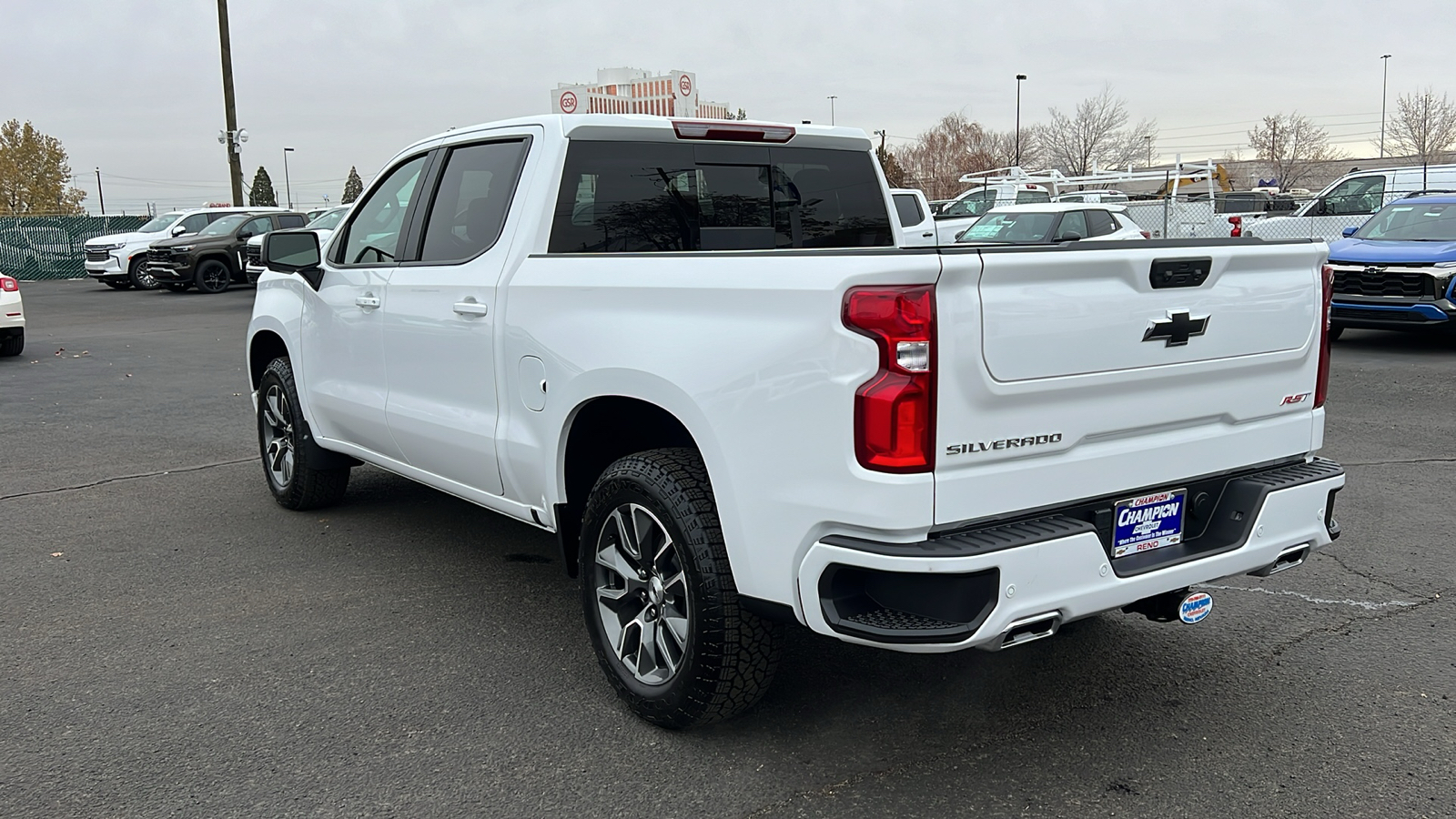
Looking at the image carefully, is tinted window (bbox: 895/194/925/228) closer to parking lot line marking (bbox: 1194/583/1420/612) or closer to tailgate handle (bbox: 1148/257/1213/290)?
parking lot line marking (bbox: 1194/583/1420/612)

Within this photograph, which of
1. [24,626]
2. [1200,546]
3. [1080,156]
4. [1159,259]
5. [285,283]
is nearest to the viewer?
[1159,259]

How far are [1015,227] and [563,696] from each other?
14.6 meters

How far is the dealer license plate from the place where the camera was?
10.7ft

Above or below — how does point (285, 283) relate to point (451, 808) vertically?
above

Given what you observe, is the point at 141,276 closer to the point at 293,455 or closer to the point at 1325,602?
the point at 293,455

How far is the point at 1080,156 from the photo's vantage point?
69875 mm

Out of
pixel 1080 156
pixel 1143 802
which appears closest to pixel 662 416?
pixel 1143 802

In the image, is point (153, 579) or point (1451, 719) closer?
point (1451, 719)

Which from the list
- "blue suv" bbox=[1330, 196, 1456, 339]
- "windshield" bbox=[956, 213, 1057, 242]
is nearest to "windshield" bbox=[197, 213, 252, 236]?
"windshield" bbox=[956, 213, 1057, 242]

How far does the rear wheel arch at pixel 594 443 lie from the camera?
3928 mm

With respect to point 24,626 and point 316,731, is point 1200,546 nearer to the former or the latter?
point 316,731

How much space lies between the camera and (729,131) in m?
4.71

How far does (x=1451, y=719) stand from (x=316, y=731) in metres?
3.57

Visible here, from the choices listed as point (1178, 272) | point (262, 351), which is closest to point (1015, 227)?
point (262, 351)
